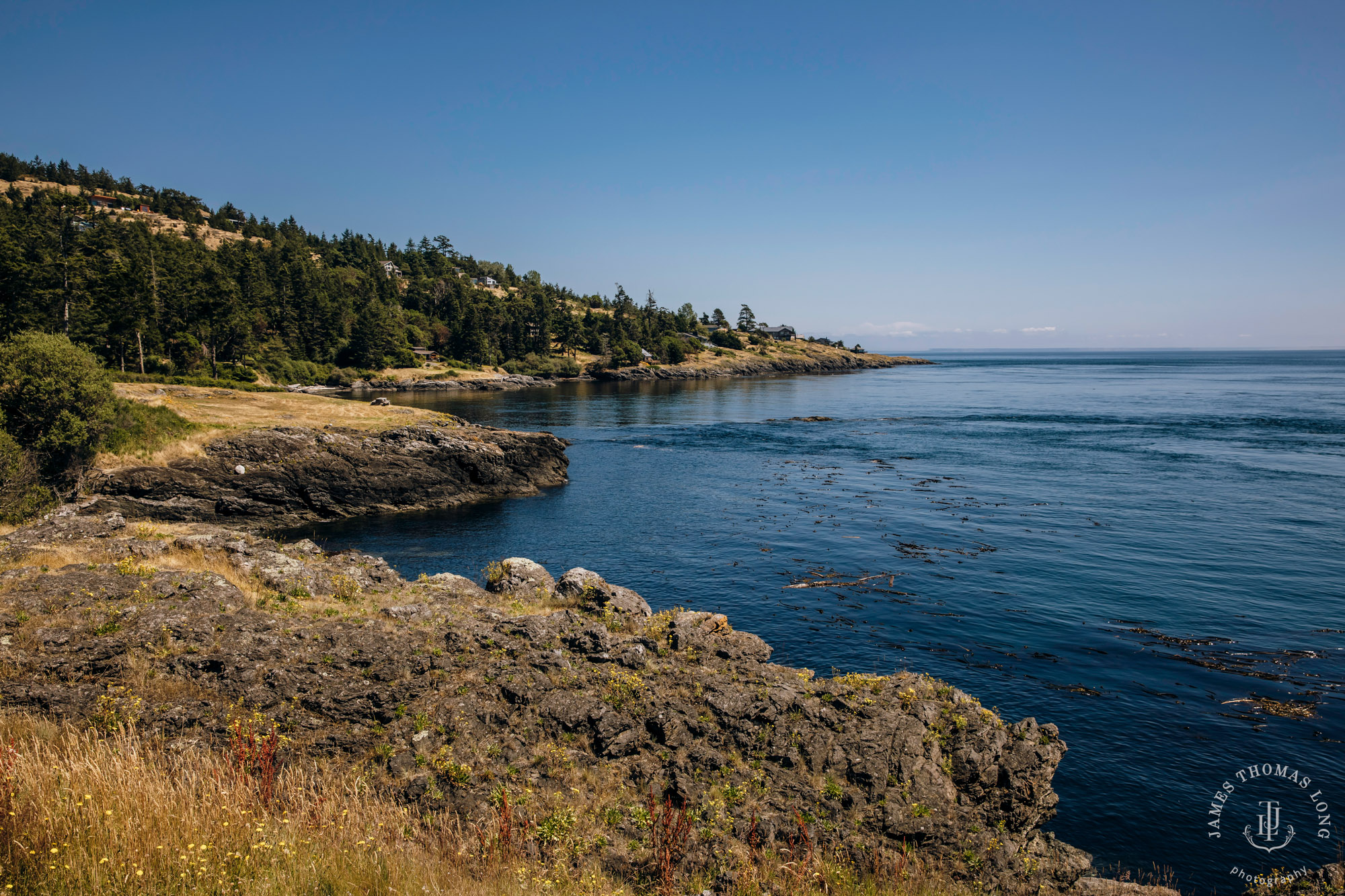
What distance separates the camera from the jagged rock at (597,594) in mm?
22797

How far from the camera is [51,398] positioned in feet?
116

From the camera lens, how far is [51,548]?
18828mm

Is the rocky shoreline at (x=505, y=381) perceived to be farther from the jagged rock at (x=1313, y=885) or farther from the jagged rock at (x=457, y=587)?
the jagged rock at (x=1313, y=885)


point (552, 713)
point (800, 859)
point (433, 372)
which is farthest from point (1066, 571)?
point (433, 372)

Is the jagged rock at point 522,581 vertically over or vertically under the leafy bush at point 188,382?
under

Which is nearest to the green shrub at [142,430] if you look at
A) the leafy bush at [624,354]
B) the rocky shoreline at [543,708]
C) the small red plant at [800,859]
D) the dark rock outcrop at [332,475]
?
the dark rock outcrop at [332,475]

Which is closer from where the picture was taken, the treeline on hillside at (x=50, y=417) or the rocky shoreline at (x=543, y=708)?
the rocky shoreline at (x=543, y=708)

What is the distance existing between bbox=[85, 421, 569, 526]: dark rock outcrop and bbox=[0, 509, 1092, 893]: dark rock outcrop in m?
26.8

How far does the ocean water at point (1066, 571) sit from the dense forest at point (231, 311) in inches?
2477

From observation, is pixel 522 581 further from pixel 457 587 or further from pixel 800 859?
pixel 800 859

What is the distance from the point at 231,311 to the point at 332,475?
83.6 meters

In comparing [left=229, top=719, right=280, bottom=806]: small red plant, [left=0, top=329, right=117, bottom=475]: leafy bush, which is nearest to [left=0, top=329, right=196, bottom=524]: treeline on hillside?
[left=0, top=329, right=117, bottom=475]: leafy bush

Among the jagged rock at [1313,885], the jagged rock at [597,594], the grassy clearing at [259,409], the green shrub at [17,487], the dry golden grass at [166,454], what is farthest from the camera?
the grassy clearing at [259,409]

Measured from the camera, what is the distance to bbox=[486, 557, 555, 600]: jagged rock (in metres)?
24.5
